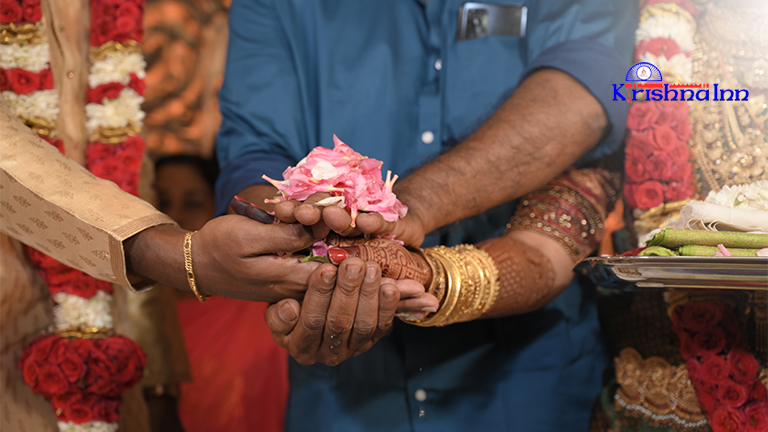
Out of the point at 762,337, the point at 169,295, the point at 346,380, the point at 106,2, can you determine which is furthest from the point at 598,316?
the point at 106,2

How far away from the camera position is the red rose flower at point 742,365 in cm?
77

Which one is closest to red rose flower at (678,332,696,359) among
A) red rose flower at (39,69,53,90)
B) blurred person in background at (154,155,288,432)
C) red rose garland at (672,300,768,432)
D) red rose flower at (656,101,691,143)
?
red rose garland at (672,300,768,432)

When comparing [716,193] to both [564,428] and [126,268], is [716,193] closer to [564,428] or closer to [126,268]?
[564,428]

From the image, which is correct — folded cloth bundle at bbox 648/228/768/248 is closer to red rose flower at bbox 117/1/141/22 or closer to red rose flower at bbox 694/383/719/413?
red rose flower at bbox 694/383/719/413

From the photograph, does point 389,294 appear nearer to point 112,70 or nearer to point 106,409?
point 106,409

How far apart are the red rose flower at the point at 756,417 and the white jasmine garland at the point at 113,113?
1342 millimetres

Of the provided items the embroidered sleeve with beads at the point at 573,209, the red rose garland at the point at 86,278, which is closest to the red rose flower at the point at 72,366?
the red rose garland at the point at 86,278

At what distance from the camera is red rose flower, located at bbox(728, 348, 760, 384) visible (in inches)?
30.5

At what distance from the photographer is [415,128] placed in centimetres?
119

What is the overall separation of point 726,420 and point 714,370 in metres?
0.07

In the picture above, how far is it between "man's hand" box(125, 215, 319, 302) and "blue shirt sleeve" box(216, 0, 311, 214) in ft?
1.04

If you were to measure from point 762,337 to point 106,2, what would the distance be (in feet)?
4.86

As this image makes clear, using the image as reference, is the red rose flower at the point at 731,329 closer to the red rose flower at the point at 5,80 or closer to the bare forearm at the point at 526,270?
the bare forearm at the point at 526,270

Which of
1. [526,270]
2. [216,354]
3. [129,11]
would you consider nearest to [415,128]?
[526,270]
